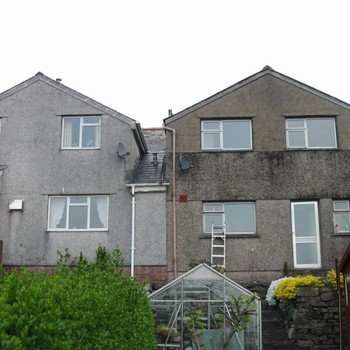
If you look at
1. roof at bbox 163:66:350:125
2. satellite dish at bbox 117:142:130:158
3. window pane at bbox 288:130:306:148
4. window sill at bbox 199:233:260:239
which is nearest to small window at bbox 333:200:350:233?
window pane at bbox 288:130:306:148

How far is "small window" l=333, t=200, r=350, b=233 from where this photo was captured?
19.1 m

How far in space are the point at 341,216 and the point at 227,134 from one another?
462cm

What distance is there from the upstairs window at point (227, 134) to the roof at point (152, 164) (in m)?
1.91

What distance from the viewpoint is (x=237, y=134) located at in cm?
2006

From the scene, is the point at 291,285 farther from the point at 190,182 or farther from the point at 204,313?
the point at 190,182

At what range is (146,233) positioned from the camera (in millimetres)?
19281

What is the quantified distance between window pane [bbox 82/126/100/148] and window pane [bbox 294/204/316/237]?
7.16 metres

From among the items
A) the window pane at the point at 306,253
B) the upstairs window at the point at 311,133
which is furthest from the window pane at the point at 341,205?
the upstairs window at the point at 311,133

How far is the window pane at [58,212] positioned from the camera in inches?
771

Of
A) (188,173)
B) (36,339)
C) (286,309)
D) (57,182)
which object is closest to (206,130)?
(188,173)

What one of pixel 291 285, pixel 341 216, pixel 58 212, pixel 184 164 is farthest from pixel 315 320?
pixel 58 212

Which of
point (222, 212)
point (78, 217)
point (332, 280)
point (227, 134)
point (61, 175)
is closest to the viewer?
point (332, 280)

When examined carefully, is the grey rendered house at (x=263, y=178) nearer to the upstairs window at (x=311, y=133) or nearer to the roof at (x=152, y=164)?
the upstairs window at (x=311, y=133)

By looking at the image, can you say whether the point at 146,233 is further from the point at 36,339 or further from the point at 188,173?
the point at 36,339
